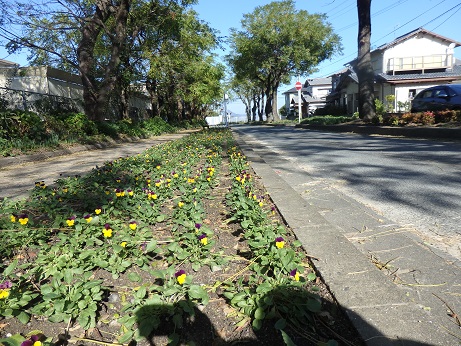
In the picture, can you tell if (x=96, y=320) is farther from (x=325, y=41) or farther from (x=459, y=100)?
(x=325, y=41)

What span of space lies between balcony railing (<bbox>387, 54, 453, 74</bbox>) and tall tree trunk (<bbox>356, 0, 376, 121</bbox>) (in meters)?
20.2

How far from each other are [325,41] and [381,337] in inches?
1587

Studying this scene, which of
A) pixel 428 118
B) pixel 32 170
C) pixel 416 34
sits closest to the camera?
pixel 32 170

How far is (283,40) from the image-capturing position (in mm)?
34188

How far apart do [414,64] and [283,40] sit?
44.7 feet

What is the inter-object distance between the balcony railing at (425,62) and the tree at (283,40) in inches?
336

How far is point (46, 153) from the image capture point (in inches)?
334

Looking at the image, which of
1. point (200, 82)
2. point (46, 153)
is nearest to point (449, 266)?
point (46, 153)

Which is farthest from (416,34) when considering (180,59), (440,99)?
(180,59)

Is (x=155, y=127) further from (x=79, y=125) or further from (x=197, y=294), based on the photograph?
(x=197, y=294)

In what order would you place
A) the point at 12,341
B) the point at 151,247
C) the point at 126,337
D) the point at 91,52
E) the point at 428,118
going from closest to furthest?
the point at 12,341, the point at 126,337, the point at 151,247, the point at 428,118, the point at 91,52

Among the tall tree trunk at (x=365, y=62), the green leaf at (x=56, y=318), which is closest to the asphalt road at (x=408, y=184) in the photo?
the green leaf at (x=56, y=318)

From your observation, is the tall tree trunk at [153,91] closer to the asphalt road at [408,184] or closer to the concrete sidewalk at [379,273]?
the asphalt road at [408,184]

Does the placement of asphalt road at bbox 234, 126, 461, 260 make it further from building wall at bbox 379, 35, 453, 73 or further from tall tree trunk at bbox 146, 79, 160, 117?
building wall at bbox 379, 35, 453, 73
